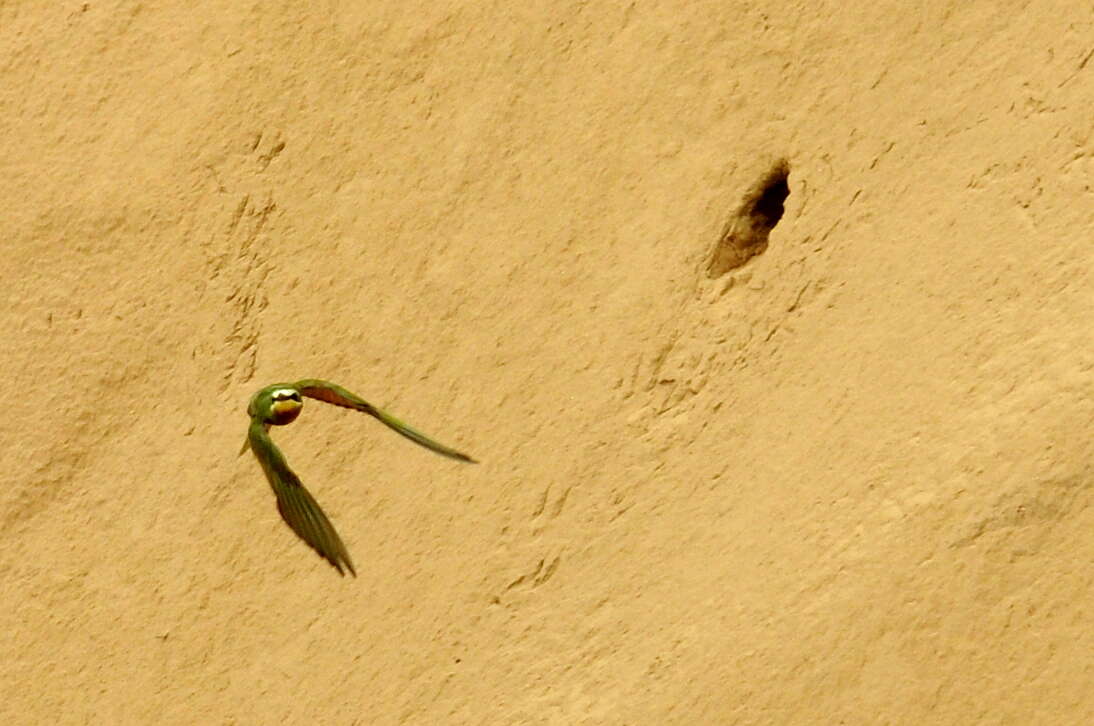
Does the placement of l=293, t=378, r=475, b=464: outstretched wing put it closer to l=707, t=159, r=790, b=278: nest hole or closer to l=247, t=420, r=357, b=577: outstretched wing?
l=247, t=420, r=357, b=577: outstretched wing

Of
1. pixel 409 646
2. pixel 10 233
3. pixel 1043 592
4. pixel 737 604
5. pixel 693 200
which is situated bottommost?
pixel 1043 592

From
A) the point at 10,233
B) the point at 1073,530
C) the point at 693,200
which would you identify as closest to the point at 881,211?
the point at 693,200

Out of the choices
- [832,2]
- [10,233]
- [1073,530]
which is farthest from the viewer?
[10,233]

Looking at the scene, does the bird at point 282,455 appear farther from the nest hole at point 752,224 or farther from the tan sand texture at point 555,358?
the nest hole at point 752,224

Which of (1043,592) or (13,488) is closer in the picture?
(1043,592)

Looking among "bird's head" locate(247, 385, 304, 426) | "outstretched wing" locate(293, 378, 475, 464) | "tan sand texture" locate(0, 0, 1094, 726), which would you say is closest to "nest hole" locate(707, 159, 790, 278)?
"tan sand texture" locate(0, 0, 1094, 726)

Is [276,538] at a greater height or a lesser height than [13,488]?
lesser

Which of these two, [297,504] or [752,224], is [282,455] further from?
[752,224]

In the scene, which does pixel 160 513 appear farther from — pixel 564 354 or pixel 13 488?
pixel 564 354
